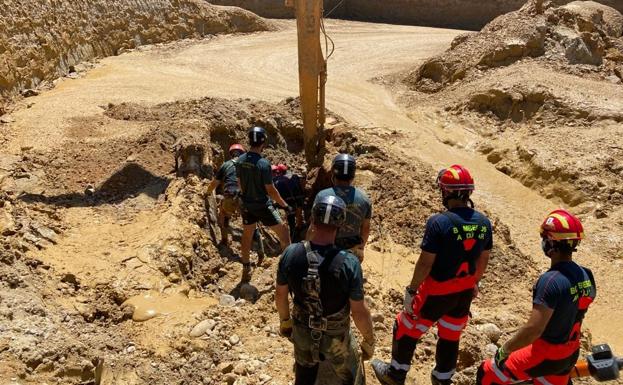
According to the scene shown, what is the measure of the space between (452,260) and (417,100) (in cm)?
1105

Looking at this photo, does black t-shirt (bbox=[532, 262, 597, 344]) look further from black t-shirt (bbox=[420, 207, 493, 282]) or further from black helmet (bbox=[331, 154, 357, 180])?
black helmet (bbox=[331, 154, 357, 180])

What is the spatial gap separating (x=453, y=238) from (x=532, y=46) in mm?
11844

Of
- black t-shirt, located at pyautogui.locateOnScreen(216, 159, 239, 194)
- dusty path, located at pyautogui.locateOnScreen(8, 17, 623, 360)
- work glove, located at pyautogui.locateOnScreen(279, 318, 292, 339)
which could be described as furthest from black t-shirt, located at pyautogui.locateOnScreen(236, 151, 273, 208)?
dusty path, located at pyautogui.locateOnScreen(8, 17, 623, 360)

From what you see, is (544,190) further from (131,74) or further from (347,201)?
(131,74)

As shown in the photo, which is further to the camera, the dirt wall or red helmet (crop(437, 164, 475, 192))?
the dirt wall

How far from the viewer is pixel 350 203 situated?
16.7ft

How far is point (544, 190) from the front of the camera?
1095 centimetres

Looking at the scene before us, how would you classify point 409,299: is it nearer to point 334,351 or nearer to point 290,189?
point 334,351

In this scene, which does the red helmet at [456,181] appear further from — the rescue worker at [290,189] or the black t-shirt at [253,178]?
the rescue worker at [290,189]

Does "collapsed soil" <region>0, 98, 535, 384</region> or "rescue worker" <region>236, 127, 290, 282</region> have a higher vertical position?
"rescue worker" <region>236, 127, 290, 282</region>

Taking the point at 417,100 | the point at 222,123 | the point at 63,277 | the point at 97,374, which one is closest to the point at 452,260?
the point at 97,374

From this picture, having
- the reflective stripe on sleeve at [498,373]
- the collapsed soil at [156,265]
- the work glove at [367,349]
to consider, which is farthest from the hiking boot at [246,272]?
the reflective stripe on sleeve at [498,373]

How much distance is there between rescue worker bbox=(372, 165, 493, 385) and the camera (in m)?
4.22

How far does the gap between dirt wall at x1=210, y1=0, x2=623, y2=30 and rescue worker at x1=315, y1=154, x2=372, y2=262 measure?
802 inches
